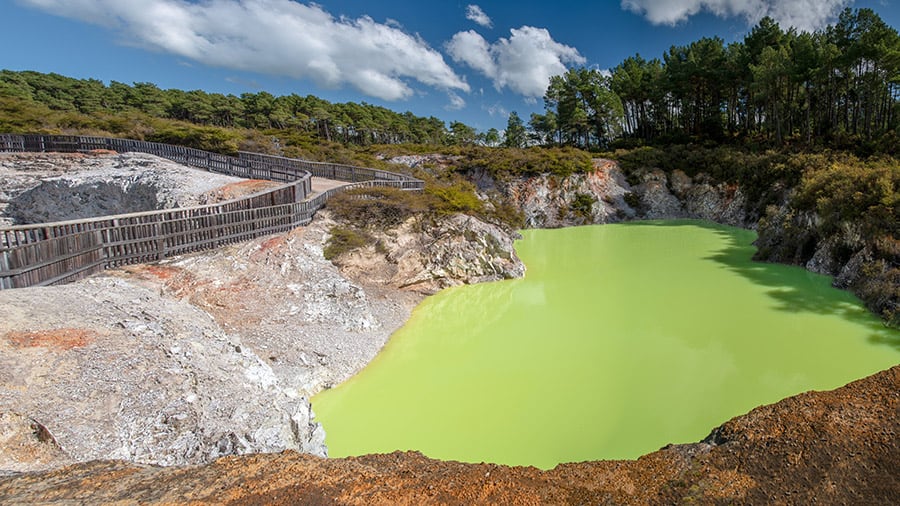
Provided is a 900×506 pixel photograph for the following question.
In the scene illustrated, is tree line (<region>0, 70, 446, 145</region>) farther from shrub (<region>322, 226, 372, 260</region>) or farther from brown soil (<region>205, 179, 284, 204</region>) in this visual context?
shrub (<region>322, 226, 372, 260</region>)

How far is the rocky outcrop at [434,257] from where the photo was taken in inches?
680

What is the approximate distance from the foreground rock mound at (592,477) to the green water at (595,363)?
3.40m

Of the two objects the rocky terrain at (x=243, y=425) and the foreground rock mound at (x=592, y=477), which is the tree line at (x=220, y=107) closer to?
the rocky terrain at (x=243, y=425)

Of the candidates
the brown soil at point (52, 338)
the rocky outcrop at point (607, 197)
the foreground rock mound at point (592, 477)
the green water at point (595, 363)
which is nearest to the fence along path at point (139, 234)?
the brown soil at point (52, 338)

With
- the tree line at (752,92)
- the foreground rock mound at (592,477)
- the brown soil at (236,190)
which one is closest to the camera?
the foreground rock mound at (592,477)

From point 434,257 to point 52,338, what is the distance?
1331 centimetres

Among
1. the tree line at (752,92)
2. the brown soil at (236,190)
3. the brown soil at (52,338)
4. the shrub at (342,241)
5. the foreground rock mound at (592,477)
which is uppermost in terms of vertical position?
the tree line at (752,92)

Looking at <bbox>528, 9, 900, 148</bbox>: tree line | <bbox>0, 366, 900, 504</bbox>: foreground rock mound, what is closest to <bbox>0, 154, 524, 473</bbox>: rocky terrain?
<bbox>0, 366, 900, 504</bbox>: foreground rock mound

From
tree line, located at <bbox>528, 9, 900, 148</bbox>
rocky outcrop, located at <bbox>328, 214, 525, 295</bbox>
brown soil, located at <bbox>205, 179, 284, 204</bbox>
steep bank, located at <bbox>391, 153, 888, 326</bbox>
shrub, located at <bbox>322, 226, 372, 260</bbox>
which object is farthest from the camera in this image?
tree line, located at <bbox>528, 9, 900, 148</bbox>

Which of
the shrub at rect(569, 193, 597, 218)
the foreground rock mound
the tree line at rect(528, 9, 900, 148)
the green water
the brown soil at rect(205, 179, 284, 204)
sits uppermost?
the tree line at rect(528, 9, 900, 148)

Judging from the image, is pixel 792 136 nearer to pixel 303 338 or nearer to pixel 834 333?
pixel 834 333

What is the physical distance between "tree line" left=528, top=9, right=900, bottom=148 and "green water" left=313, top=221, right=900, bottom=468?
2389cm

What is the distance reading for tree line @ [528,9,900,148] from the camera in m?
31.7

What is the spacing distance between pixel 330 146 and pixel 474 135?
3988 cm
